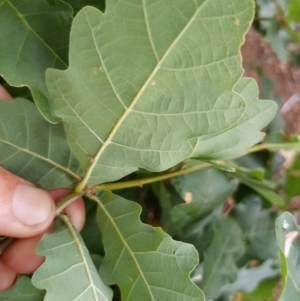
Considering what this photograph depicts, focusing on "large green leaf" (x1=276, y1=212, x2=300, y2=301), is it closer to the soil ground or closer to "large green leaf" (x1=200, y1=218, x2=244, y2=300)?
"large green leaf" (x1=200, y1=218, x2=244, y2=300)

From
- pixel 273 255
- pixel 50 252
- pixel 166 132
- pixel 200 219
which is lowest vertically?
pixel 273 255

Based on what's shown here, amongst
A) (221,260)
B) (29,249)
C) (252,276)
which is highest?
(29,249)

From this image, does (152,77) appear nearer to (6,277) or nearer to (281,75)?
(6,277)

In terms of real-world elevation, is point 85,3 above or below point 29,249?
above

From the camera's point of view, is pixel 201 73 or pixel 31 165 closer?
pixel 201 73

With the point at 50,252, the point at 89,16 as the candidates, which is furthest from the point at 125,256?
the point at 89,16

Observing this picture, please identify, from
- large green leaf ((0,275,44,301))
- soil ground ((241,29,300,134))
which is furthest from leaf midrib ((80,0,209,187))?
soil ground ((241,29,300,134))

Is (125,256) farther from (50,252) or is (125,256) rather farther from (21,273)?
(21,273)

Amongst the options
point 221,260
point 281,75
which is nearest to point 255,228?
point 221,260
